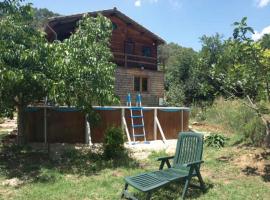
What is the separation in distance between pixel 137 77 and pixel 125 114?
10673mm

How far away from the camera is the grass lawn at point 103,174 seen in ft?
23.6

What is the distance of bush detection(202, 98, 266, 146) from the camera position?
12153 mm

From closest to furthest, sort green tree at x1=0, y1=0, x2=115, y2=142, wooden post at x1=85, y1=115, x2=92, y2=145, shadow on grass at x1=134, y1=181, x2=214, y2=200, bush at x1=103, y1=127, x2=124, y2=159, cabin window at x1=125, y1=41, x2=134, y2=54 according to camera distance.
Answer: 1. shadow on grass at x1=134, y1=181, x2=214, y2=200
2. green tree at x1=0, y1=0, x2=115, y2=142
3. bush at x1=103, y1=127, x2=124, y2=159
4. wooden post at x1=85, y1=115, x2=92, y2=145
5. cabin window at x1=125, y1=41, x2=134, y2=54

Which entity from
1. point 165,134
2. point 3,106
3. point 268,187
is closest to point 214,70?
point 268,187

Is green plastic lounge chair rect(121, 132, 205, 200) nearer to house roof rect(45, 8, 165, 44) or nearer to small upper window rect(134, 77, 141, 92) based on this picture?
house roof rect(45, 8, 165, 44)

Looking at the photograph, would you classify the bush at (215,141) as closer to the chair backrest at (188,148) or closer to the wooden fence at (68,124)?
the wooden fence at (68,124)

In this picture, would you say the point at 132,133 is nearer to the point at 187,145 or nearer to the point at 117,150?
the point at 117,150

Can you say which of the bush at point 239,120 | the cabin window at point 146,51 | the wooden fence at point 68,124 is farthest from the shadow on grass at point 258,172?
the cabin window at point 146,51

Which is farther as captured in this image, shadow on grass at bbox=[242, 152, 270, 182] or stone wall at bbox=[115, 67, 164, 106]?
stone wall at bbox=[115, 67, 164, 106]

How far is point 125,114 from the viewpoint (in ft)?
47.9

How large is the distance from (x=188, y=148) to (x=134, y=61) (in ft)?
58.1

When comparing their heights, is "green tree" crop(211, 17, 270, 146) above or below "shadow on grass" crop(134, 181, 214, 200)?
above

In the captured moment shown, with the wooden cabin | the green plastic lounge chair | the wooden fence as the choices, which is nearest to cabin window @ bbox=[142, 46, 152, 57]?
the wooden cabin

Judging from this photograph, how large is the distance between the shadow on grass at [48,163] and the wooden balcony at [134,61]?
13.5 m
